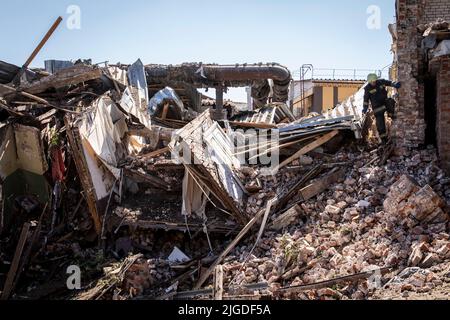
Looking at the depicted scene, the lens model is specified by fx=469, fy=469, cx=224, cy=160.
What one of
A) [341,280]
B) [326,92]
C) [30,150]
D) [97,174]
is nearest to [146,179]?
[97,174]

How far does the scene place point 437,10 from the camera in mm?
10125

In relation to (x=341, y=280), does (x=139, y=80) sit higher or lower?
higher

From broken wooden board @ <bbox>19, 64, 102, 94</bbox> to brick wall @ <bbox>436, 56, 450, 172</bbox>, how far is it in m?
7.07

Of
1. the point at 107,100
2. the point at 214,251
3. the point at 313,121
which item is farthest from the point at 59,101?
the point at 313,121

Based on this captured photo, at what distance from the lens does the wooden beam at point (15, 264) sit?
7.60 meters

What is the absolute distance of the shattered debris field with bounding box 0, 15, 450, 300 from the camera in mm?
6645

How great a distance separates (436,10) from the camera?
1013 centimetres

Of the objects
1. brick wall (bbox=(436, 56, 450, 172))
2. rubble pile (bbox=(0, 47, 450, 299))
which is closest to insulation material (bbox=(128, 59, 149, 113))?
rubble pile (bbox=(0, 47, 450, 299))

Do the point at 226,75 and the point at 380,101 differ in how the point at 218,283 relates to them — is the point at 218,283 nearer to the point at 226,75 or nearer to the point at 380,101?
the point at 380,101

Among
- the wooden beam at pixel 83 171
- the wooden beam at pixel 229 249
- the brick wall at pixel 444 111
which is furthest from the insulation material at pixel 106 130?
the brick wall at pixel 444 111

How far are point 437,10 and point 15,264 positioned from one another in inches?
386

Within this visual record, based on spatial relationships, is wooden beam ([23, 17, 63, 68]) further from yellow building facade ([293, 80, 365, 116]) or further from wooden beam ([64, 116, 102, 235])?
yellow building facade ([293, 80, 365, 116])

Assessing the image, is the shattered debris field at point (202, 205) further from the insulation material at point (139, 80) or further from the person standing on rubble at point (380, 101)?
the insulation material at point (139, 80)
